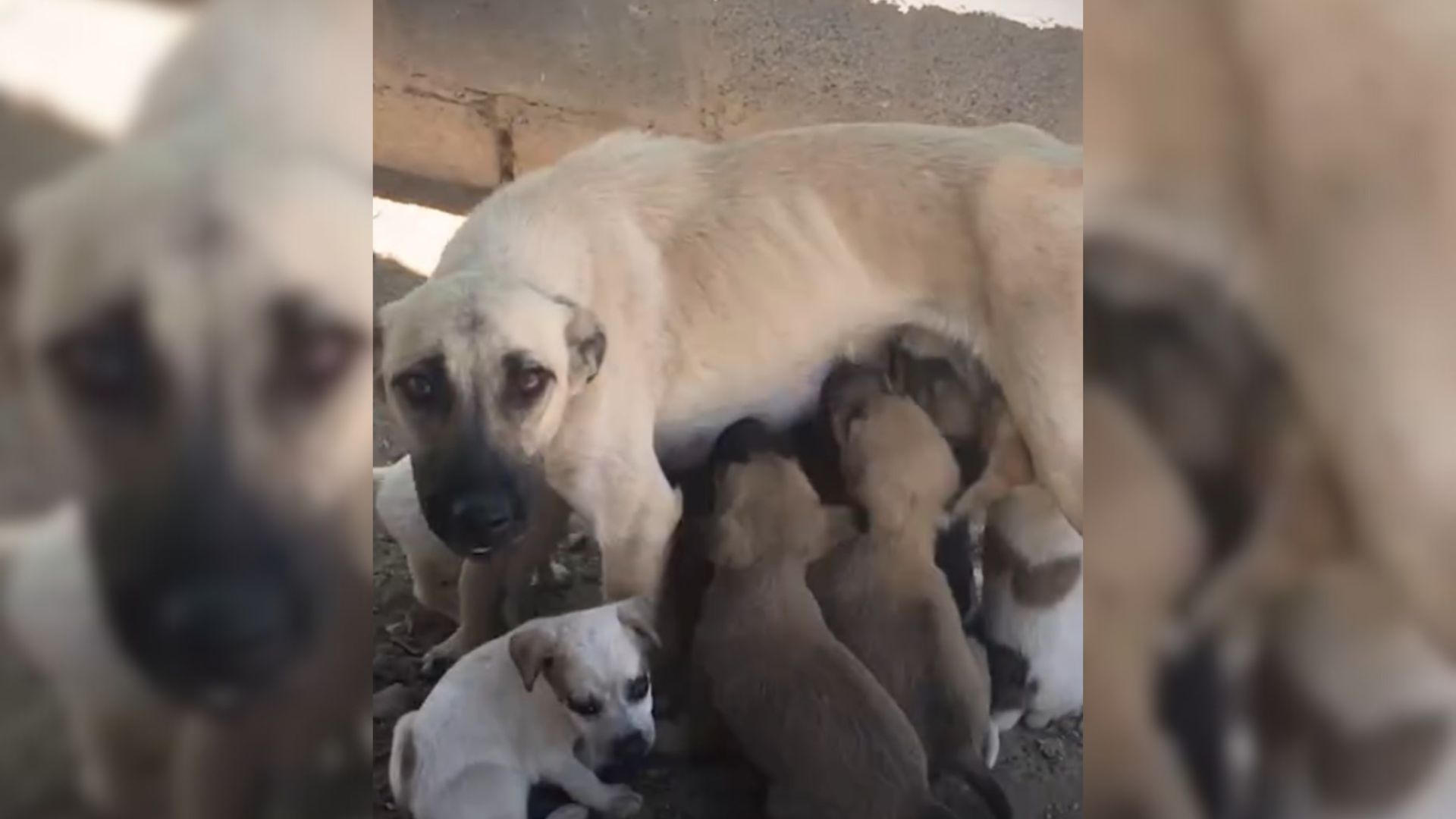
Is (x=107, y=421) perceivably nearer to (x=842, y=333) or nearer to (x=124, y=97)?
(x=124, y=97)

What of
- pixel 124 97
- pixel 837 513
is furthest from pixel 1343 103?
pixel 124 97

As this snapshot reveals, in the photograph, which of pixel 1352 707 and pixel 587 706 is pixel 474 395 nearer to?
pixel 587 706

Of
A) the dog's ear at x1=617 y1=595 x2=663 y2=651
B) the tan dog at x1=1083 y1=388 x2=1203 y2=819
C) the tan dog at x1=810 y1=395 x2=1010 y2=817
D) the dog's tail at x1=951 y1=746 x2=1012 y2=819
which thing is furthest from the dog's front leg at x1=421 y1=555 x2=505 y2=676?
the tan dog at x1=1083 y1=388 x2=1203 y2=819

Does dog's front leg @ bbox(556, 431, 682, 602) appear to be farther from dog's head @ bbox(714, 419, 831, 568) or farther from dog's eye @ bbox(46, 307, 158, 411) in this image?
dog's eye @ bbox(46, 307, 158, 411)

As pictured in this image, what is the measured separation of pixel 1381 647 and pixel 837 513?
0.53 m

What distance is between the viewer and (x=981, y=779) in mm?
1217

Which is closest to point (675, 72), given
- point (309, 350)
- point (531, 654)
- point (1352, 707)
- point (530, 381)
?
point (530, 381)

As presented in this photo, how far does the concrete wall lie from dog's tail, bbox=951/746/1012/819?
589 millimetres

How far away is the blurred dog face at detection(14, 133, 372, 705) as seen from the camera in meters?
0.93

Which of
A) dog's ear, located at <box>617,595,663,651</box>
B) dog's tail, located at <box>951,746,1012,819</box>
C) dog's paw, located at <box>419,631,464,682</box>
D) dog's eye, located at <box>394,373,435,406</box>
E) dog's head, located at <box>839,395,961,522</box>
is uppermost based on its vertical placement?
dog's eye, located at <box>394,373,435,406</box>

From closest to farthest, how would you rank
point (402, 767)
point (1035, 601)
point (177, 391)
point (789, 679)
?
point (177, 391) → point (402, 767) → point (789, 679) → point (1035, 601)

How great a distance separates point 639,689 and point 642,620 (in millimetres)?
58

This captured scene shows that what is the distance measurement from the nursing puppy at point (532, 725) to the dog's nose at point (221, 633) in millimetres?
148

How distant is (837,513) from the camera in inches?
48.6
